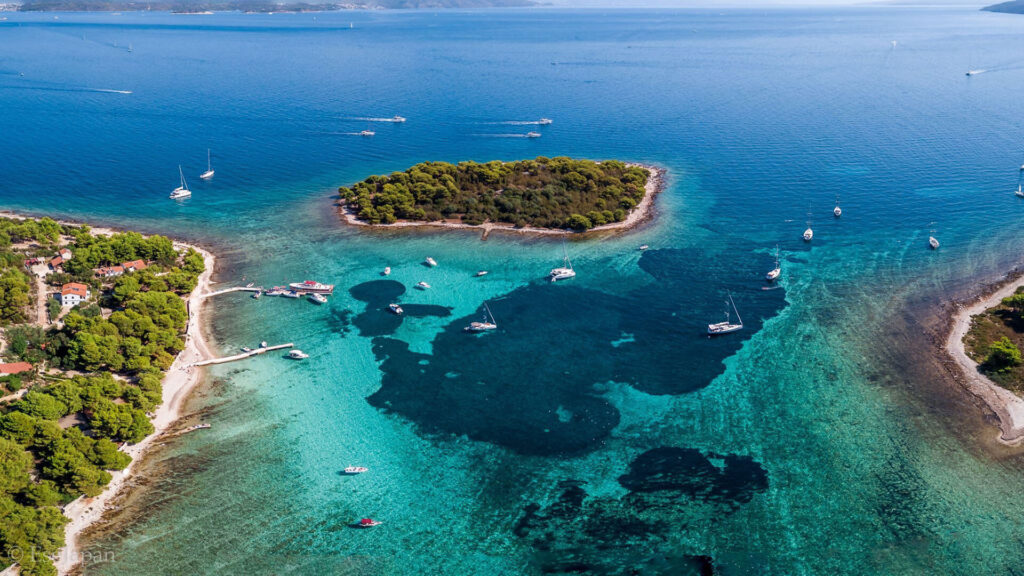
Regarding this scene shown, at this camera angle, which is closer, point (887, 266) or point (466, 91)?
point (887, 266)

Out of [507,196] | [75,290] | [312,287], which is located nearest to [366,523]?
[312,287]

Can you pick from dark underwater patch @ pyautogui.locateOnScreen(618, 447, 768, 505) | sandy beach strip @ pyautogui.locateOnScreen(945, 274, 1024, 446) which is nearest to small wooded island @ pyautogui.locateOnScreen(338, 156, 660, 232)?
sandy beach strip @ pyautogui.locateOnScreen(945, 274, 1024, 446)

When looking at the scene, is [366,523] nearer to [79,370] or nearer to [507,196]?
[79,370]

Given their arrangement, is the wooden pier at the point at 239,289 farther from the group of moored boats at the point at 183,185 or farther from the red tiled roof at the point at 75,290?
the group of moored boats at the point at 183,185

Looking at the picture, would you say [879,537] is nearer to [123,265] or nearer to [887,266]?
[887,266]

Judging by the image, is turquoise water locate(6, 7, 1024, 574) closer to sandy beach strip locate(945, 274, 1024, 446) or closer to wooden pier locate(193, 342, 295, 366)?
sandy beach strip locate(945, 274, 1024, 446)

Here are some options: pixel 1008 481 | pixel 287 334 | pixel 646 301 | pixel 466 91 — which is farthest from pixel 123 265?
pixel 466 91

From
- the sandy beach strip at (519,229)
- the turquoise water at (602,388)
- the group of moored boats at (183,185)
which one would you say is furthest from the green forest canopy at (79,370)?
the sandy beach strip at (519,229)
